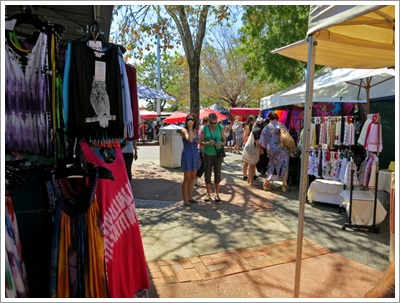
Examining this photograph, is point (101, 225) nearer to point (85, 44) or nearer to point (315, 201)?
point (85, 44)

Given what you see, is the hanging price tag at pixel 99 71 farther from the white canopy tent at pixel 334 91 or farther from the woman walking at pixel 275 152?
the woman walking at pixel 275 152

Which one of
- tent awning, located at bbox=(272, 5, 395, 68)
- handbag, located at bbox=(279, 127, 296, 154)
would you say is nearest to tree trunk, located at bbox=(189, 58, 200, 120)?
handbag, located at bbox=(279, 127, 296, 154)

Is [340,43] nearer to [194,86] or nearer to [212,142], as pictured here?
[212,142]

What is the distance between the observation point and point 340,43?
322cm

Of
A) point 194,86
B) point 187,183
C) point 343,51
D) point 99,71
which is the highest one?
point 194,86

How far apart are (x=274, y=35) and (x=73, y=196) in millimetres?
12860

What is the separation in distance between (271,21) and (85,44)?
11800 mm

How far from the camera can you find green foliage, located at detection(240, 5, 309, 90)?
427 inches

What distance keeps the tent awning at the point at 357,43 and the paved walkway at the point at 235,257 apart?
2351 mm

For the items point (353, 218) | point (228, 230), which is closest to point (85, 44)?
point (228, 230)

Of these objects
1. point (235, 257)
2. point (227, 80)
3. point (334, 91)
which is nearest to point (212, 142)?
point (235, 257)

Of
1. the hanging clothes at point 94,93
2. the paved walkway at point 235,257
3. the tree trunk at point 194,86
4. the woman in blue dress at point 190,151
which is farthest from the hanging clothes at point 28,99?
the tree trunk at point 194,86

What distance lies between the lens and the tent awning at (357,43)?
8.86 feet

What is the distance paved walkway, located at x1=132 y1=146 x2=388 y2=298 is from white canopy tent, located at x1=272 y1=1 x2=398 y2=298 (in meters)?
0.63
